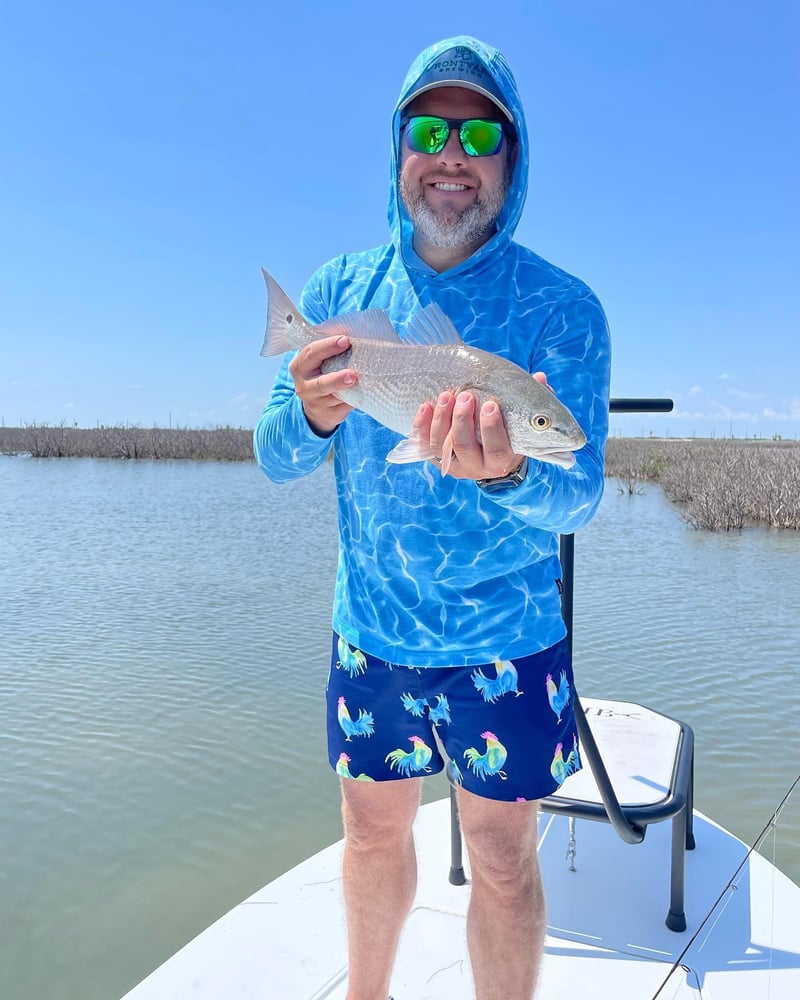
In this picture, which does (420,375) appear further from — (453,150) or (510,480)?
(453,150)

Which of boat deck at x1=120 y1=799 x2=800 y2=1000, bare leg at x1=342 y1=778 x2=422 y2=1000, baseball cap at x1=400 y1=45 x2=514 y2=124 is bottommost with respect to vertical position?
boat deck at x1=120 y1=799 x2=800 y2=1000

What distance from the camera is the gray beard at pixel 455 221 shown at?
6.40ft

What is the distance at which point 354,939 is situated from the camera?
2074 millimetres

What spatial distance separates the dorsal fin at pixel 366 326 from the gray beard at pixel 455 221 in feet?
1.03

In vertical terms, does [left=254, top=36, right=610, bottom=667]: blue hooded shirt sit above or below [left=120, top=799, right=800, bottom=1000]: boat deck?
above

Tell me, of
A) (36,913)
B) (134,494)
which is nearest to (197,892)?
(36,913)

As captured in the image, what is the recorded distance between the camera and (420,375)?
1.65m

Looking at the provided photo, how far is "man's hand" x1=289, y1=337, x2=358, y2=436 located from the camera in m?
1.72

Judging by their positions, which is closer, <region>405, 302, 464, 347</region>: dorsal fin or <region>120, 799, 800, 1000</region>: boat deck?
<region>405, 302, 464, 347</region>: dorsal fin

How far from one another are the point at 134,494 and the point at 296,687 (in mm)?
17290

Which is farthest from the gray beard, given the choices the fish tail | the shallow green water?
the shallow green water

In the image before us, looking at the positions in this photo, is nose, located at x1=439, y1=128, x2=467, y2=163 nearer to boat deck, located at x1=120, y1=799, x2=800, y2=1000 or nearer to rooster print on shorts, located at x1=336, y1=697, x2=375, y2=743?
rooster print on shorts, located at x1=336, y1=697, x2=375, y2=743

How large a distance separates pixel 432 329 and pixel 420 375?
167mm

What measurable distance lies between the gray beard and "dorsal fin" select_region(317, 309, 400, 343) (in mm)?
315
